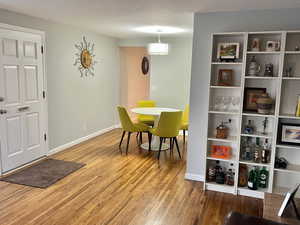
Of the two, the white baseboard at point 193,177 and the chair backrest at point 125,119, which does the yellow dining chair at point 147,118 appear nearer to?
the chair backrest at point 125,119

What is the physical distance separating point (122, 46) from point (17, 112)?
11.5 ft

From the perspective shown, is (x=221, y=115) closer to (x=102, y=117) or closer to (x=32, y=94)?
(x=32, y=94)

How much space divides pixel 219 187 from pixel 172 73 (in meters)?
3.48

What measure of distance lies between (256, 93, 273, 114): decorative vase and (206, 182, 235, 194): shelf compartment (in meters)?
1.03

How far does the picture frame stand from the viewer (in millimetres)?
3159

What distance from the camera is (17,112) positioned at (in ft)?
12.8

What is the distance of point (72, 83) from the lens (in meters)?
5.12

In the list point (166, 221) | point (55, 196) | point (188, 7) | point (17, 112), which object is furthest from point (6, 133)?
point (188, 7)

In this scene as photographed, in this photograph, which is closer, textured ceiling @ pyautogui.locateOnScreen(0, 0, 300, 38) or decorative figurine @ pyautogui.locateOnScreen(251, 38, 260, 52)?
textured ceiling @ pyautogui.locateOnScreen(0, 0, 300, 38)

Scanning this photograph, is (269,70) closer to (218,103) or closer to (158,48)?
(218,103)

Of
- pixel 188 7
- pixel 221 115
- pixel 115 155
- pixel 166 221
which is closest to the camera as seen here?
pixel 166 221

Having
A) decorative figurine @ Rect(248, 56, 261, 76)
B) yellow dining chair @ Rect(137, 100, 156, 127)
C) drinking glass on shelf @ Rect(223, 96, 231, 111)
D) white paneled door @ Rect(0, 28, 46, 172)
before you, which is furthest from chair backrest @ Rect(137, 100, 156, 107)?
decorative figurine @ Rect(248, 56, 261, 76)

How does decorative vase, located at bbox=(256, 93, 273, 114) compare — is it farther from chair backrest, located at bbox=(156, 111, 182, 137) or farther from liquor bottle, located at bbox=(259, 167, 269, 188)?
chair backrest, located at bbox=(156, 111, 182, 137)

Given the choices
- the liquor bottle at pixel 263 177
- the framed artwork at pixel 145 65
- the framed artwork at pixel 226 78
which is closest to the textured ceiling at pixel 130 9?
the framed artwork at pixel 226 78
